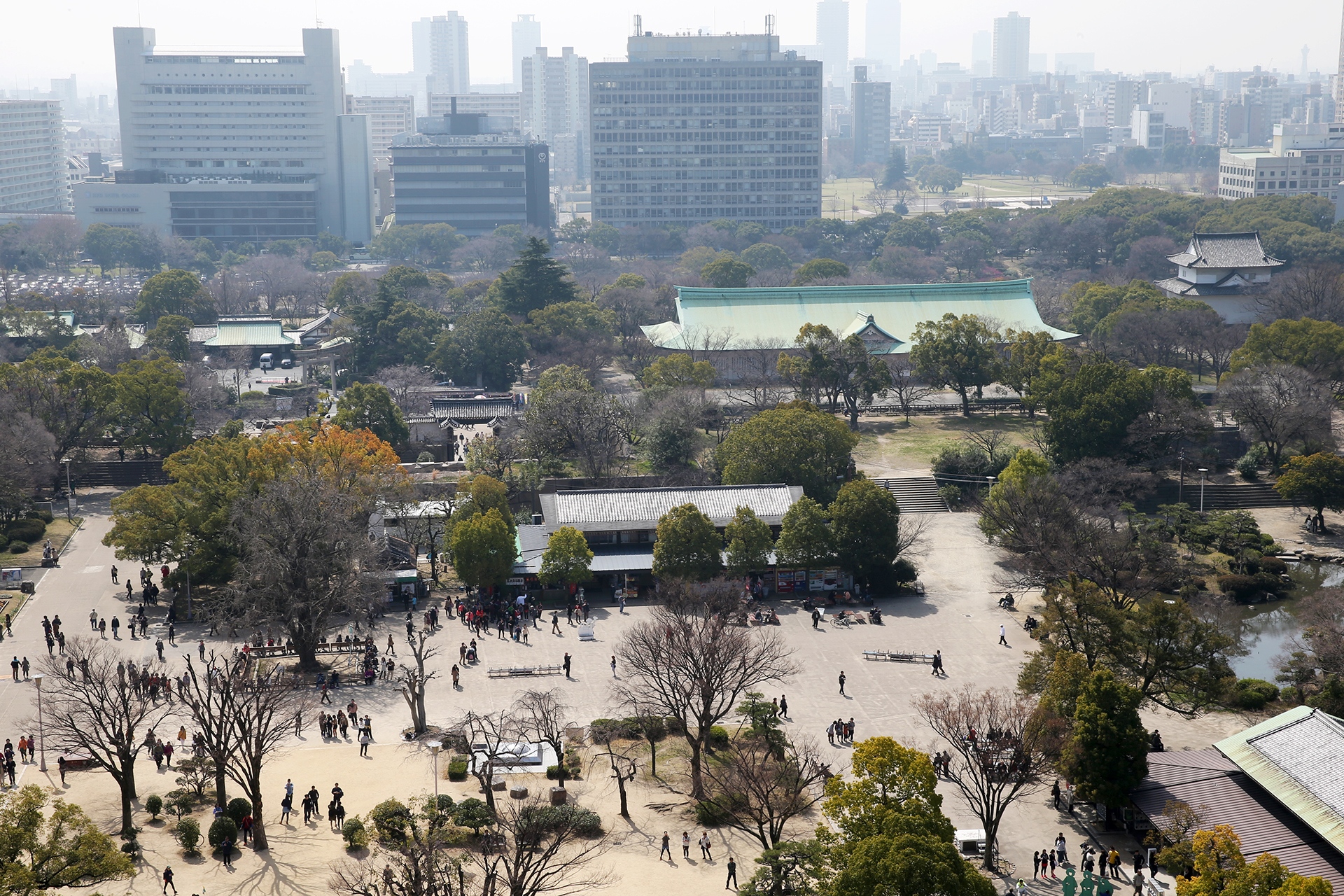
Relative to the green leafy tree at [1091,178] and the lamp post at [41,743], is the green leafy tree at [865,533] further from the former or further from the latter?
the green leafy tree at [1091,178]

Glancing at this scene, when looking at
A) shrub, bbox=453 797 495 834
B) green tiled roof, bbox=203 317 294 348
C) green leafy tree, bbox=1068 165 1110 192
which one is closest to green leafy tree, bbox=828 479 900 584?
shrub, bbox=453 797 495 834

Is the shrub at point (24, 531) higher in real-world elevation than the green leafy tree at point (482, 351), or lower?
lower

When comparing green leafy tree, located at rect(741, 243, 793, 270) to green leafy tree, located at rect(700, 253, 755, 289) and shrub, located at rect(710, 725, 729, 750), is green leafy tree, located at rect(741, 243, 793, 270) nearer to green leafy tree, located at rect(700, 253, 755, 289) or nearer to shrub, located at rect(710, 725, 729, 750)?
green leafy tree, located at rect(700, 253, 755, 289)

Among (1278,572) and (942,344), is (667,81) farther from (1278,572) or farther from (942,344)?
(1278,572)

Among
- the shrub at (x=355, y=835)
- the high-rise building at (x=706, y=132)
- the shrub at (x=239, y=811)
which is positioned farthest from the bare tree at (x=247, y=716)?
the high-rise building at (x=706, y=132)

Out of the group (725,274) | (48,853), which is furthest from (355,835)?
(725,274)
